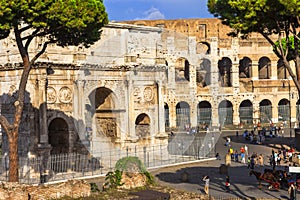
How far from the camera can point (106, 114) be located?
26.2 meters

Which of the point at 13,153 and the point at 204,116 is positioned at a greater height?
the point at 204,116

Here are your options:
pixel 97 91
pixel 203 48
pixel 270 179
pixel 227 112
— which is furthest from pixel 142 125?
pixel 203 48

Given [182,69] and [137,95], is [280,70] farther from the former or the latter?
[137,95]

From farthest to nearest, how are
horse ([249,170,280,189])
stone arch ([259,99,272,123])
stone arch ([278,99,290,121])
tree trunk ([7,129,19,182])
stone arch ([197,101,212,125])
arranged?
stone arch ([278,99,290,121])
stone arch ([259,99,272,123])
stone arch ([197,101,212,125])
horse ([249,170,280,189])
tree trunk ([7,129,19,182])

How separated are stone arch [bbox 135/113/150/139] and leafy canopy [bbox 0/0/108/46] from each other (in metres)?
10.1

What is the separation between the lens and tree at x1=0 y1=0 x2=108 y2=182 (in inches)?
585

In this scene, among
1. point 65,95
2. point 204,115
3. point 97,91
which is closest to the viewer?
point 65,95

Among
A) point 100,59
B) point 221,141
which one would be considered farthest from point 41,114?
point 221,141

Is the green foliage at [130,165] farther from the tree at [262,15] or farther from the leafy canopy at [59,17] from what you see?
the tree at [262,15]

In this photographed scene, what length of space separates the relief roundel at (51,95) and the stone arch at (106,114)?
3.11 m

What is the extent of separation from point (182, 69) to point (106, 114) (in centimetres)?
2318

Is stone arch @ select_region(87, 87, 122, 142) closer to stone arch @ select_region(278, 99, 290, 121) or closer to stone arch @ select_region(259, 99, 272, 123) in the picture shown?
stone arch @ select_region(259, 99, 272, 123)

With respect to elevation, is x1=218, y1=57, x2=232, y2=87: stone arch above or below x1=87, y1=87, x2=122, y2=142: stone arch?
above

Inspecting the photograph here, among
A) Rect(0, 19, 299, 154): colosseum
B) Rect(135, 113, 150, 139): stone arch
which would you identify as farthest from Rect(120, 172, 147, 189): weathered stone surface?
Rect(135, 113, 150, 139): stone arch
